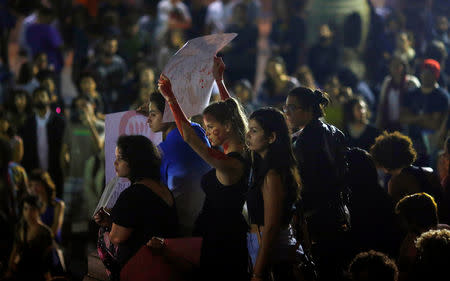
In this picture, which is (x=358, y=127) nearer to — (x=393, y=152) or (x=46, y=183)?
(x=393, y=152)

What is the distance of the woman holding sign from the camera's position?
418cm

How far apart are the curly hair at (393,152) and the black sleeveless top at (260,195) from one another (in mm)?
814

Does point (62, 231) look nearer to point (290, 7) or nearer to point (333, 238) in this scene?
point (333, 238)

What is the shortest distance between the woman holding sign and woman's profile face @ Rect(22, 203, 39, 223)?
2.91 m

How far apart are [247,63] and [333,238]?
22.5 feet

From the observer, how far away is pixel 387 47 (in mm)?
10945

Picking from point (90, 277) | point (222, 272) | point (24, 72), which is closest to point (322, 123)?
point (222, 272)

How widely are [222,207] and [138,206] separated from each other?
476mm

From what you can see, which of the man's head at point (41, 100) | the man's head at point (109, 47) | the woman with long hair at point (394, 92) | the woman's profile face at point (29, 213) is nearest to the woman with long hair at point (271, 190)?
the woman with long hair at point (394, 92)

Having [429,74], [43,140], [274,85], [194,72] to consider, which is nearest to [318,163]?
[194,72]

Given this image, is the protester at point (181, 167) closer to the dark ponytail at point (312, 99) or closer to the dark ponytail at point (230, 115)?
the dark ponytail at point (230, 115)

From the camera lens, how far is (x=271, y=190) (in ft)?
13.2

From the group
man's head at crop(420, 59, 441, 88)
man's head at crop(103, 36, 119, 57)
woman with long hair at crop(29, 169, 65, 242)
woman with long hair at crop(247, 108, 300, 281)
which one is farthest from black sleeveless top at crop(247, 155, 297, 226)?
man's head at crop(103, 36, 119, 57)

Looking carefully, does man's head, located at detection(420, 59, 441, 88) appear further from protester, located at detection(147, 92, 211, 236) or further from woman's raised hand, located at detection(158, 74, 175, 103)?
woman's raised hand, located at detection(158, 74, 175, 103)
